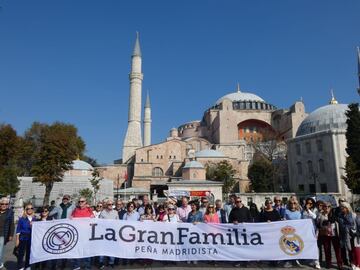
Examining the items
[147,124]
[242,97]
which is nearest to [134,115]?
[147,124]

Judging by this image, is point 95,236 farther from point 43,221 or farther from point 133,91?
point 133,91

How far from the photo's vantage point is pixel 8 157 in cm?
3059

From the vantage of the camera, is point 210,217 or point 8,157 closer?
point 210,217

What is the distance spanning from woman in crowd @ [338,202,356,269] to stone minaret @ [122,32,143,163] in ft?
139

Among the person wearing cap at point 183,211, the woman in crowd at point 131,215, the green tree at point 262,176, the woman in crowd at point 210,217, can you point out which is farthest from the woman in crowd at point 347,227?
the green tree at point 262,176

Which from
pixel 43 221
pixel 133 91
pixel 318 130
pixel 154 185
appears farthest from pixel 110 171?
pixel 43 221

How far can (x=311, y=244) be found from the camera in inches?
252

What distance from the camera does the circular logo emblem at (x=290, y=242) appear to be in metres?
6.38

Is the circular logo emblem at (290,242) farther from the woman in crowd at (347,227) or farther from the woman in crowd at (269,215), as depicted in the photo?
the woman in crowd at (347,227)

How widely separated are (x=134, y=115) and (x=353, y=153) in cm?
3064

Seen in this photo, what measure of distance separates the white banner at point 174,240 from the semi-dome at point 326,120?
32.8m

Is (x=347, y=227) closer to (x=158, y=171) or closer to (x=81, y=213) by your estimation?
(x=81, y=213)

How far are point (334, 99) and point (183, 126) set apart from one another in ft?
108

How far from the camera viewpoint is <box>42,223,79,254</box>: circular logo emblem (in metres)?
6.23
